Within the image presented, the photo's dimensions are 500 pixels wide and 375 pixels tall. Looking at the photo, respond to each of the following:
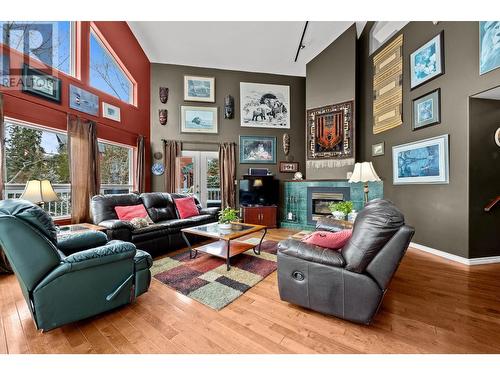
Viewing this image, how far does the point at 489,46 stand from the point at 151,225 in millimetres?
4950

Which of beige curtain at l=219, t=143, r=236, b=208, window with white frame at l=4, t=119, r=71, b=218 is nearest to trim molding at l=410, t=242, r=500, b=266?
beige curtain at l=219, t=143, r=236, b=208

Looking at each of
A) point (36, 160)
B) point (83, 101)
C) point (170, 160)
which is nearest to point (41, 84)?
point (83, 101)

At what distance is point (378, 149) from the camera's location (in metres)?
4.04

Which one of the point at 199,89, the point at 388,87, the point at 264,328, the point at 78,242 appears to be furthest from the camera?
the point at 199,89

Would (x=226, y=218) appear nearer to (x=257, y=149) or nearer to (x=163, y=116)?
(x=257, y=149)

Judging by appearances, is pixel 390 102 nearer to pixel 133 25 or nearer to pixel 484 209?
pixel 484 209

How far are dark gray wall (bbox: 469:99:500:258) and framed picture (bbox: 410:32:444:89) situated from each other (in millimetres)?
738

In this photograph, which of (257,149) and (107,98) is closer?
(107,98)

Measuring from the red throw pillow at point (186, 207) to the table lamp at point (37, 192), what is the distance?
1.81 meters

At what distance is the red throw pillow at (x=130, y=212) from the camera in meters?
3.11

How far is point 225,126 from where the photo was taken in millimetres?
5469

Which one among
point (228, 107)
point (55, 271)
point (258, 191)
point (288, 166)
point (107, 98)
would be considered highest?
point (228, 107)

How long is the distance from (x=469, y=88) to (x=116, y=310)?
470 cm

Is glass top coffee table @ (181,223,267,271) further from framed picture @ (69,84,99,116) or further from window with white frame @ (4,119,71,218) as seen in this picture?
framed picture @ (69,84,99,116)
